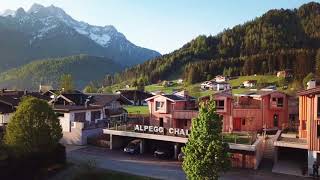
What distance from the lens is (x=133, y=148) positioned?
50625 millimetres

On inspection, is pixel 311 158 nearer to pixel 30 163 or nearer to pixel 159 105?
pixel 159 105

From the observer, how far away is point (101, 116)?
2480 inches

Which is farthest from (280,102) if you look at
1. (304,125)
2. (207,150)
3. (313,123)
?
(207,150)

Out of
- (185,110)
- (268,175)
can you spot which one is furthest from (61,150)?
(268,175)

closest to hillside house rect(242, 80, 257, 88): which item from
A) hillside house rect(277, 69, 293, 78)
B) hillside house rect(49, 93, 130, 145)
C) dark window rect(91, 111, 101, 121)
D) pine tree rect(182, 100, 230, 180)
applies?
hillside house rect(277, 69, 293, 78)

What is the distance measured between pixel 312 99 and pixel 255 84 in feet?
345

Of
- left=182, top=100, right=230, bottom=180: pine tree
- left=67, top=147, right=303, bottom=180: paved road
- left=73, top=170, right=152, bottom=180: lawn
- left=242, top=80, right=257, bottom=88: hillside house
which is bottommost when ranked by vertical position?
left=73, top=170, right=152, bottom=180: lawn

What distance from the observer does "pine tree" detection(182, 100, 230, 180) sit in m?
32.3

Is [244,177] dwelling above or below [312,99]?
below

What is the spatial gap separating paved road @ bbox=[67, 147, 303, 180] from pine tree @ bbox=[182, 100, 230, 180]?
722 cm

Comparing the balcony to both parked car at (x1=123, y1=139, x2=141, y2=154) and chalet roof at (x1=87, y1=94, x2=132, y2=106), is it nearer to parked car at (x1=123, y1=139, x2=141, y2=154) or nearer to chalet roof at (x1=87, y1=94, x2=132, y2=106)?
parked car at (x1=123, y1=139, x2=141, y2=154)

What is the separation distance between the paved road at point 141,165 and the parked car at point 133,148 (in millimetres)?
799

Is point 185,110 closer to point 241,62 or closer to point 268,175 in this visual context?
point 268,175

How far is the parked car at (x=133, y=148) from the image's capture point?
50.5 m
